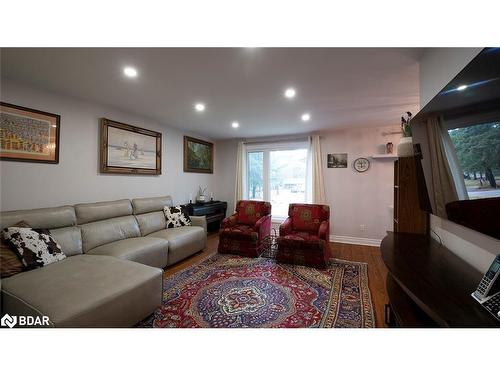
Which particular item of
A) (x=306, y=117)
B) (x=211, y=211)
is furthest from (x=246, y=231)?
(x=306, y=117)

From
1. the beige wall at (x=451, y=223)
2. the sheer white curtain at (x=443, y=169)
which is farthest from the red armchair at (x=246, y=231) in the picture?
the sheer white curtain at (x=443, y=169)

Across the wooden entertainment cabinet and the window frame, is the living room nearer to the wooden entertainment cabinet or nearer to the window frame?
the wooden entertainment cabinet

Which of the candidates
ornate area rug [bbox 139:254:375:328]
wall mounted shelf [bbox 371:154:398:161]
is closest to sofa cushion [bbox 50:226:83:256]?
ornate area rug [bbox 139:254:375:328]

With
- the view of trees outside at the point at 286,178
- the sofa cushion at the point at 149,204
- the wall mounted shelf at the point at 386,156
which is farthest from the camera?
the view of trees outside at the point at 286,178

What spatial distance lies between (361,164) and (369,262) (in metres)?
1.91

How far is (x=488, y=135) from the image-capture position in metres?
0.86

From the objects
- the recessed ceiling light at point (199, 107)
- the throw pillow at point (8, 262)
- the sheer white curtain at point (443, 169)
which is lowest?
the throw pillow at point (8, 262)

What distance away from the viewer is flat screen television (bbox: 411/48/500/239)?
84 centimetres

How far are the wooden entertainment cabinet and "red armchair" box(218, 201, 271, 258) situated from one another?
1876mm

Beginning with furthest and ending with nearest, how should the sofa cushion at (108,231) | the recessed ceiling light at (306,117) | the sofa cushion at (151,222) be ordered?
the recessed ceiling light at (306,117) → the sofa cushion at (151,222) → the sofa cushion at (108,231)

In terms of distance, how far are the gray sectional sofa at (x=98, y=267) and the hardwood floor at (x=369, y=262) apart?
5.6 inches

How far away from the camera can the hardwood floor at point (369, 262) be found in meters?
1.94

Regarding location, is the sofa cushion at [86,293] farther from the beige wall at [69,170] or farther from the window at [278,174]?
the window at [278,174]
